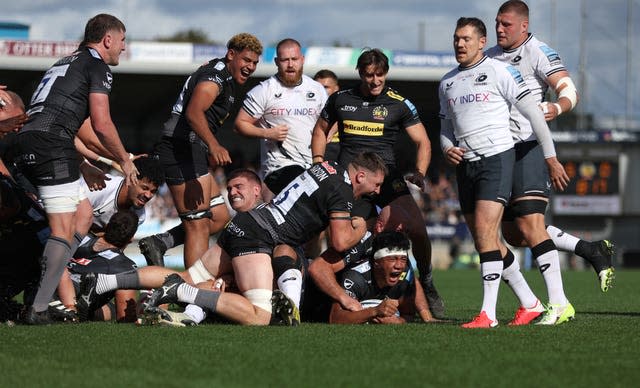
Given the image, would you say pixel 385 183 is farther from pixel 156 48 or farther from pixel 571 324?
pixel 156 48

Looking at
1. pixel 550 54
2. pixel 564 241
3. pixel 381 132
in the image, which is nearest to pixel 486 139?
pixel 550 54

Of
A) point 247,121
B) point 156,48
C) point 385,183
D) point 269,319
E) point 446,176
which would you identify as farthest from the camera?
point 446,176

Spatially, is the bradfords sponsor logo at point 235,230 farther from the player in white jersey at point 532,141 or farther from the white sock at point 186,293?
the player in white jersey at point 532,141

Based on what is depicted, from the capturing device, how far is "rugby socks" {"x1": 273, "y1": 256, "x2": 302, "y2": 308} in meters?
8.10

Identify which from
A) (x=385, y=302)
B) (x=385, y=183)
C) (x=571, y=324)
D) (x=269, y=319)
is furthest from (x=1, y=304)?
(x=571, y=324)

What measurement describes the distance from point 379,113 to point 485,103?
2.00 metres

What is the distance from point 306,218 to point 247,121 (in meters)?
2.85

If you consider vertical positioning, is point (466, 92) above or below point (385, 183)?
above

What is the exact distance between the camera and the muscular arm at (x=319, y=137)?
33.1ft

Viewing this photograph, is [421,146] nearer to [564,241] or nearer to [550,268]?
[564,241]

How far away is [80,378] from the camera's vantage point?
5164 millimetres

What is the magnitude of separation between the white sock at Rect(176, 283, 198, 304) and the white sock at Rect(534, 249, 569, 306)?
2.88 meters

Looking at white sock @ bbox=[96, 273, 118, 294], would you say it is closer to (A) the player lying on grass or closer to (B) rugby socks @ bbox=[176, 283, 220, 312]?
(A) the player lying on grass

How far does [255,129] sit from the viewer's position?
1052cm
